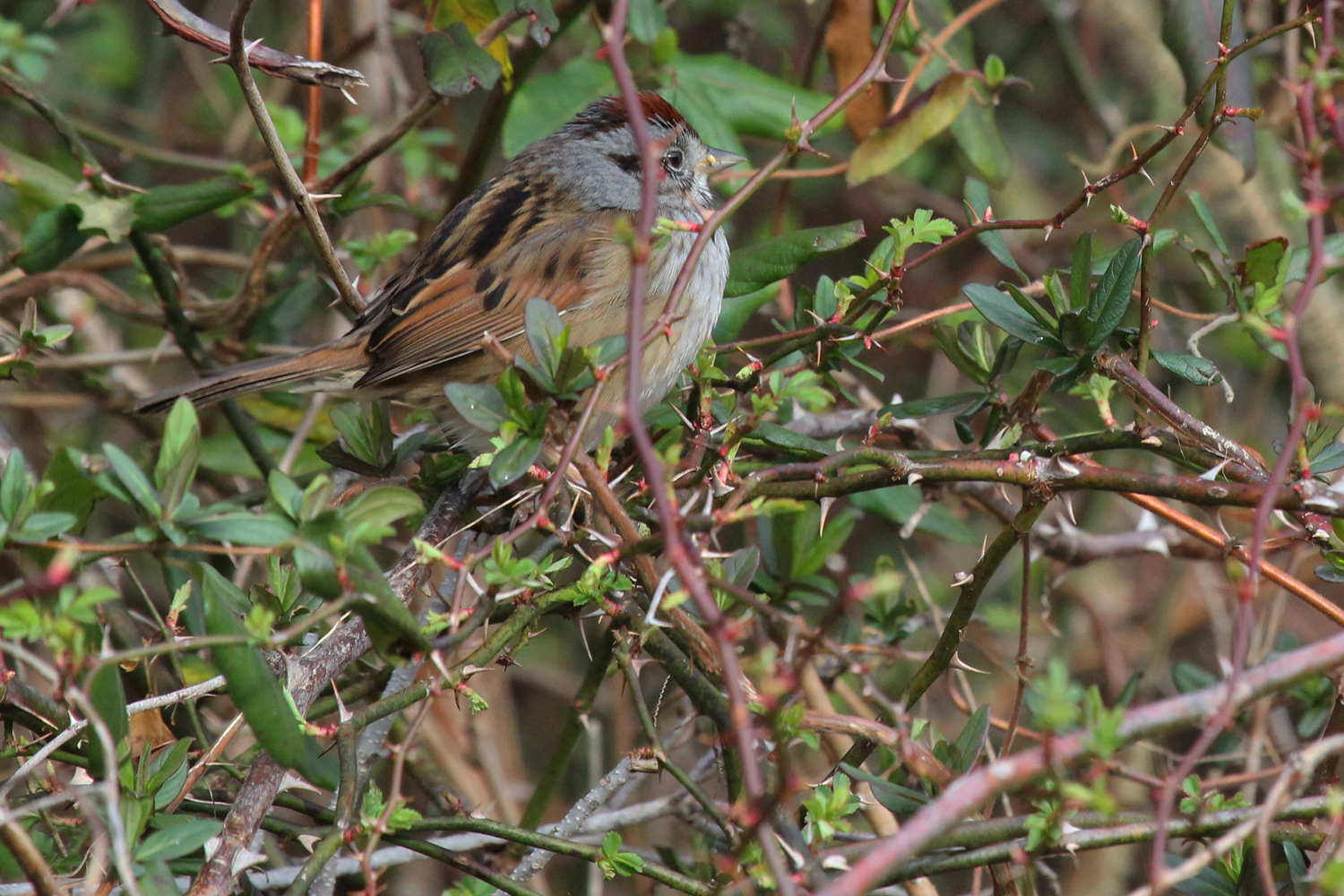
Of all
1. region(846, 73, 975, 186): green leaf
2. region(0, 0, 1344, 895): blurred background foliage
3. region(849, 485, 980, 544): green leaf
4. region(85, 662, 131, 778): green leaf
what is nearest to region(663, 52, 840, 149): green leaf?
region(0, 0, 1344, 895): blurred background foliage

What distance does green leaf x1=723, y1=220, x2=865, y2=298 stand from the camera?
1.94 meters

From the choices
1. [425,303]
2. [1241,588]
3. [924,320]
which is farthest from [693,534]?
[425,303]

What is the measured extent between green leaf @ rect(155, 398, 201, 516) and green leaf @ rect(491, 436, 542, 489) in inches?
11.8

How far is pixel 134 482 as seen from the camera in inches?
48.6

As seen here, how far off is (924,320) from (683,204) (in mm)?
1051

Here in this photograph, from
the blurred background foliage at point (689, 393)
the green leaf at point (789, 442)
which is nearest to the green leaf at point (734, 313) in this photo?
the blurred background foliage at point (689, 393)

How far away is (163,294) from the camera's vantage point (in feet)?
7.92

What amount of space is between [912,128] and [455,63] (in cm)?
89

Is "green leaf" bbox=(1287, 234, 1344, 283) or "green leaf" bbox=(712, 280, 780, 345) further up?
"green leaf" bbox=(1287, 234, 1344, 283)

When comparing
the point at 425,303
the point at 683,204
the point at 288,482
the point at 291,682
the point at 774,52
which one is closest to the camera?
the point at 288,482

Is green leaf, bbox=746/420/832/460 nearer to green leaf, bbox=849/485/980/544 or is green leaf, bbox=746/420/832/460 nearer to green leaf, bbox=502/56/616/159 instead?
green leaf, bbox=849/485/980/544

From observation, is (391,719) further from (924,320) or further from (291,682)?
(924,320)

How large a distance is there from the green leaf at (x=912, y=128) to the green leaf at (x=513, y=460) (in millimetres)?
1276

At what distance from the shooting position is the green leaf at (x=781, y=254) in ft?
6.37
